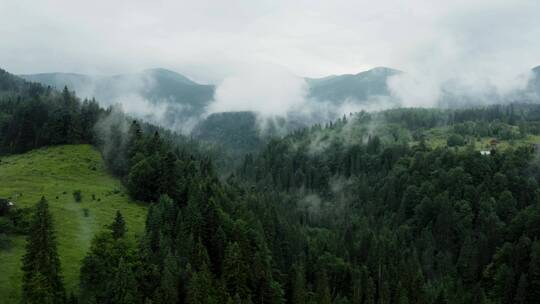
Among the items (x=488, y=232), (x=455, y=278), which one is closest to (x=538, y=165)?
(x=488, y=232)

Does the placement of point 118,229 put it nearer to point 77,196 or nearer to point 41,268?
point 41,268

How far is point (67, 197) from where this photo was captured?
361 ft

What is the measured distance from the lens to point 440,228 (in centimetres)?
16500

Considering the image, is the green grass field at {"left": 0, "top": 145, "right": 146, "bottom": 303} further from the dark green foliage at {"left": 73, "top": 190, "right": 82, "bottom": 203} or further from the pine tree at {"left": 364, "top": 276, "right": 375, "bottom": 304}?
the pine tree at {"left": 364, "top": 276, "right": 375, "bottom": 304}

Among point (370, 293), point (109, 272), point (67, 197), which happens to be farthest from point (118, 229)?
point (370, 293)

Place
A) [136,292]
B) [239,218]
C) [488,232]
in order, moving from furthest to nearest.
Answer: [488,232] < [239,218] < [136,292]

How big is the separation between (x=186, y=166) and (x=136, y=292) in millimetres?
60061

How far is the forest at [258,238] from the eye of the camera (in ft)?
234

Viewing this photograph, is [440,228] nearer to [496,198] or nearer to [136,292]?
[496,198]

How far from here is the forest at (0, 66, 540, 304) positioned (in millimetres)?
71438

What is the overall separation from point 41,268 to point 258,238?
141 feet

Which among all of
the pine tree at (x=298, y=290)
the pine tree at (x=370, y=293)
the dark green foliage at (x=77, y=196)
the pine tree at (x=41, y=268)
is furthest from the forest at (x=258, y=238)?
the dark green foliage at (x=77, y=196)

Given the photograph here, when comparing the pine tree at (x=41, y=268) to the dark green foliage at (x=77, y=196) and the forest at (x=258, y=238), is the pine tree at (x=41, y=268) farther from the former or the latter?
the dark green foliage at (x=77, y=196)

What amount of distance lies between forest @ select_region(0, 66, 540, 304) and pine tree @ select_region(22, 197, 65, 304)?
0.16m
